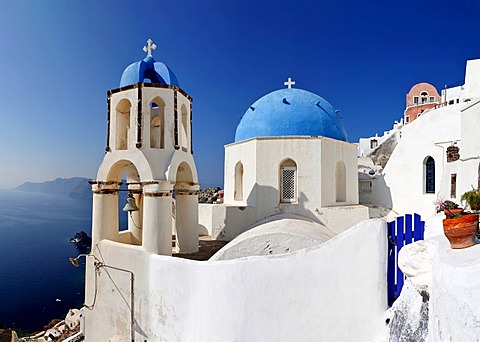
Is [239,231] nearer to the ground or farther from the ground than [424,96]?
nearer to the ground

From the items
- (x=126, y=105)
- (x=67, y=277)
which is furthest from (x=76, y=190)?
(x=126, y=105)

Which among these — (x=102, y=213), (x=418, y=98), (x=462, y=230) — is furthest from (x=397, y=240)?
(x=418, y=98)

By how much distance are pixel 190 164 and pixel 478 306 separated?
6.98 metres

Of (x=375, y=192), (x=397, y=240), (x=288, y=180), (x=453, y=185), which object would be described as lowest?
(x=397, y=240)

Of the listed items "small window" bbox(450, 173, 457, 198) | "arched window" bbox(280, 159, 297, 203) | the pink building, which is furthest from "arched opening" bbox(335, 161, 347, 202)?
the pink building

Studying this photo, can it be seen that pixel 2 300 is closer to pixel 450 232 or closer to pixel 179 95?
pixel 179 95

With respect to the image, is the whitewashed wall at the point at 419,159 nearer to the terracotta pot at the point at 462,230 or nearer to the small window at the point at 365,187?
the small window at the point at 365,187

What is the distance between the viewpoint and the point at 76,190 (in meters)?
184

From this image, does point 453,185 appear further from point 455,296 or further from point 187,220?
point 187,220

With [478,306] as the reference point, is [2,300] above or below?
below

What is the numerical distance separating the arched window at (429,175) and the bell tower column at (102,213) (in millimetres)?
12112

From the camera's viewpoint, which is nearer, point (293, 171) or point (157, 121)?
point (157, 121)

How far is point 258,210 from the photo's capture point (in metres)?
9.38

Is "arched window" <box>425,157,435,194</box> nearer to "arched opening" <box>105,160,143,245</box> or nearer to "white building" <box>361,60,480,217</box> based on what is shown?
"white building" <box>361,60,480,217</box>
